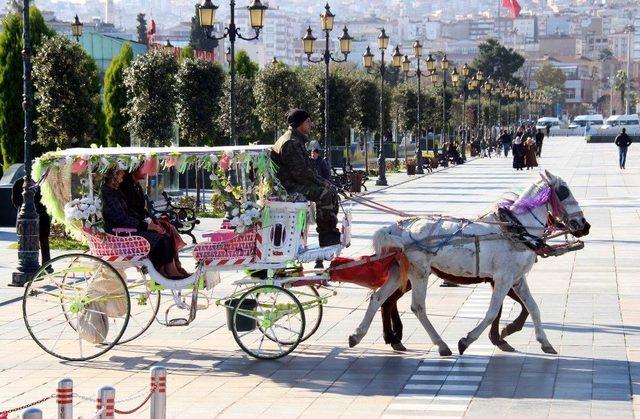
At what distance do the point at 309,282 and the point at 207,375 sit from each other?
151cm

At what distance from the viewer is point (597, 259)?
69.9 ft

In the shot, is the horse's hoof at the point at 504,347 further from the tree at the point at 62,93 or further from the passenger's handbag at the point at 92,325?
the tree at the point at 62,93

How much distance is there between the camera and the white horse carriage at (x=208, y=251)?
13109 mm

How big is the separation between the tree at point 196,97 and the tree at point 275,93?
329 inches

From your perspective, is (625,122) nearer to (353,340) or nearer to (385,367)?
(353,340)

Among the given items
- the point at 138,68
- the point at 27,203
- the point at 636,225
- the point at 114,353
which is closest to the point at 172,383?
the point at 114,353

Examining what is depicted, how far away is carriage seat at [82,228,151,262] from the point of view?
13.3 meters

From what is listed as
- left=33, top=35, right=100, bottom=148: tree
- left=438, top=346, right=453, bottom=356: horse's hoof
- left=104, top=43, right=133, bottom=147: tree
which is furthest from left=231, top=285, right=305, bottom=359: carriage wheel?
left=104, top=43, right=133, bottom=147: tree

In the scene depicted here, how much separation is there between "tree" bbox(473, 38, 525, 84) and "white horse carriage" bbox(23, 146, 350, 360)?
14892cm

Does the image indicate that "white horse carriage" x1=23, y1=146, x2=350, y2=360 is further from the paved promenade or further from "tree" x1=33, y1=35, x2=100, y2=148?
"tree" x1=33, y1=35, x2=100, y2=148

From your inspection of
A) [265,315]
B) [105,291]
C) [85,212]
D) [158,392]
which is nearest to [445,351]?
[265,315]

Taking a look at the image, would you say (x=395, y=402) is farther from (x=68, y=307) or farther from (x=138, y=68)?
(x=138, y=68)

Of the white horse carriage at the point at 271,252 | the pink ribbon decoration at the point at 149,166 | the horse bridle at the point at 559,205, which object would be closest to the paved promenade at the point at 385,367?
the white horse carriage at the point at 271,252

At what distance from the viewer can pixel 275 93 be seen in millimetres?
43938
